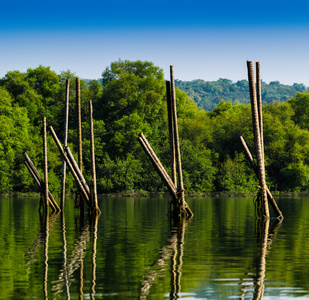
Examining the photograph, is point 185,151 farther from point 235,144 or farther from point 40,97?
point 40,97

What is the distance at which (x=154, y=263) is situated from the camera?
14320mm

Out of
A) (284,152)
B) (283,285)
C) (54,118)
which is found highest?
(54,118)

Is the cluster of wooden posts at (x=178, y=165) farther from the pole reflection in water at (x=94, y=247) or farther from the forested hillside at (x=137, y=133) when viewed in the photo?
the forested hillside at (x=137, y=133)

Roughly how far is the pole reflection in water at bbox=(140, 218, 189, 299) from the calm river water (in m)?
0.02

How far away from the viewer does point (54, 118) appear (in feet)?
294

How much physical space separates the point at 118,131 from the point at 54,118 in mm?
10924

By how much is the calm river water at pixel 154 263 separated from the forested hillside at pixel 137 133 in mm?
54771

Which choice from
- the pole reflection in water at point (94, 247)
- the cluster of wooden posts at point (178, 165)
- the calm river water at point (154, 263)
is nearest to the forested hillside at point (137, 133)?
the cluster of wooden posts at point (178, 165)

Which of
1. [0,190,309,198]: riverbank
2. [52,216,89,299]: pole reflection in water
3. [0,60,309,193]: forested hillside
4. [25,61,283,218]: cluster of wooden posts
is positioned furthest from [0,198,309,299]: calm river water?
[0,60,309,193]: forested hillside

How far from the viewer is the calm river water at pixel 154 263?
10.9 metres

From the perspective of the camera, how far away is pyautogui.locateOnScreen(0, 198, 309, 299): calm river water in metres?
10.9

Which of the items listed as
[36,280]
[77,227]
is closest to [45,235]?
[77,227]

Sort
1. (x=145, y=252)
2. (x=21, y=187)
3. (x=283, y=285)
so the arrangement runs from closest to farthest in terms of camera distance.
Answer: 1. (x=283, y=285)
2. (x=145, y=252)
3. (x=21, y=187)

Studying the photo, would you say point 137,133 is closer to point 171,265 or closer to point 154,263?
point 154,263
